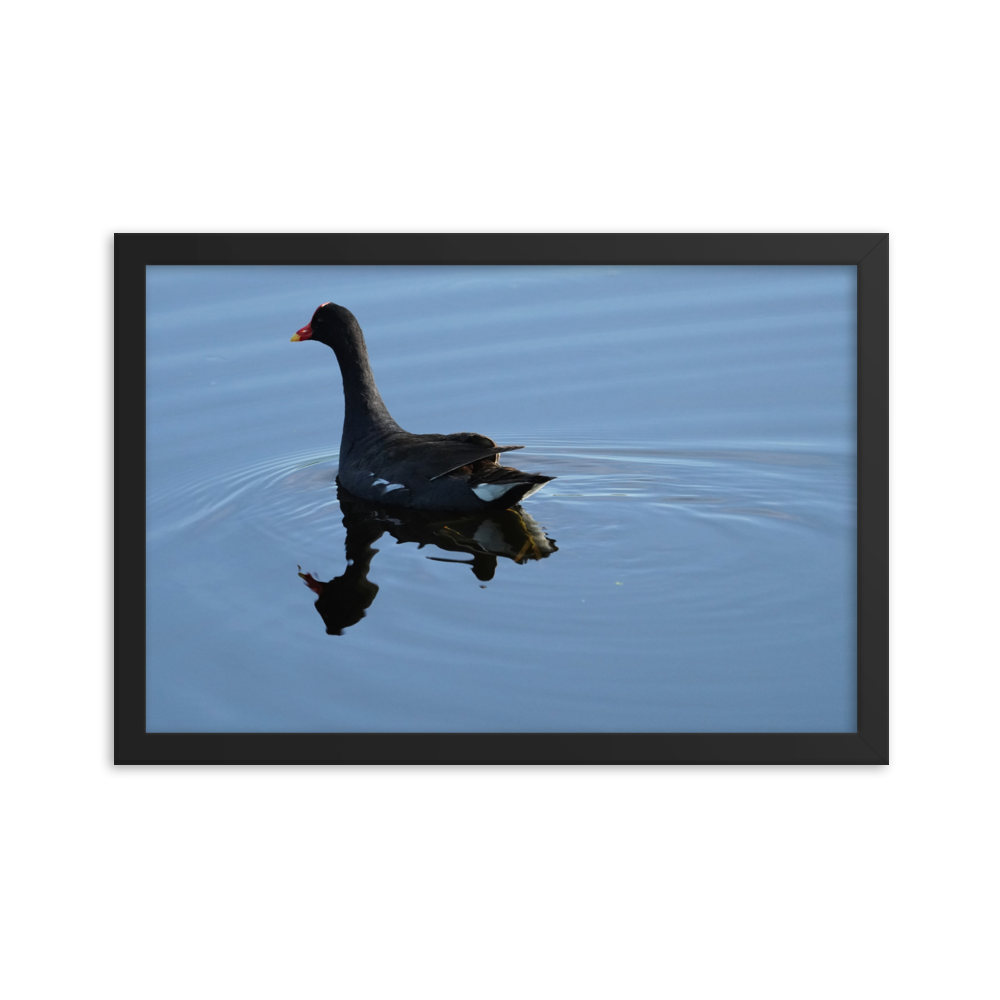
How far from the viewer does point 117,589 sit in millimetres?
4336

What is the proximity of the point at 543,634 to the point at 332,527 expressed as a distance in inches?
77.1

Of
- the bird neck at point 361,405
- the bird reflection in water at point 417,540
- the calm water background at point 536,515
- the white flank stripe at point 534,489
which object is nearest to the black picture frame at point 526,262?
the calm water background at point 536,515

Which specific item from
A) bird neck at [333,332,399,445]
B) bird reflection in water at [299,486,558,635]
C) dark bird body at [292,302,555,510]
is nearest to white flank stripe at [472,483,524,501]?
dark bird body at [292,302,555,510]

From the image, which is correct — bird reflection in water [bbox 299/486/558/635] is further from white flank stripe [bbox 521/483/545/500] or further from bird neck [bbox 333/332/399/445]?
bird neck [bbox 333/332/399/445]

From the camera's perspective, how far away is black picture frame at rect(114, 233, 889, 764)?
4.32 m

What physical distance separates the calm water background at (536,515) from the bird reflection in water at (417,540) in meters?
0.05

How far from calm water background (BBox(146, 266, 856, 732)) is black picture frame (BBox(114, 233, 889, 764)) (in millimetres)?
61

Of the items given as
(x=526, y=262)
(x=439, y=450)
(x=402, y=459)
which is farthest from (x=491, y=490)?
(x=526, y=262)

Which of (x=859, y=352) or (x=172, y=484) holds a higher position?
(x=859, y=352)

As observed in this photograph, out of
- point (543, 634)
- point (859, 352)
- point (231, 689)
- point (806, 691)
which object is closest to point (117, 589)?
point (231, 689)

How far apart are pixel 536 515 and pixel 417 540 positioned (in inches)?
26.9

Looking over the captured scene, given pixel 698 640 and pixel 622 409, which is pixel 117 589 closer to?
pixel 698 640

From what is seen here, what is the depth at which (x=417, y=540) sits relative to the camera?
20.4 ft

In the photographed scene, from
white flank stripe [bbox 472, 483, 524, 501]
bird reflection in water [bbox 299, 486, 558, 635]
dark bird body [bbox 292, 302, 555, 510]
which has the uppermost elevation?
dark bird body [bbox 292, 302, 555, 510]
